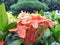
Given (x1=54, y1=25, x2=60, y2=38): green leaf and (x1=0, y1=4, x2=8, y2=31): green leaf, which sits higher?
(x1=0, y1=4, x2=8, y2=31): green leaf

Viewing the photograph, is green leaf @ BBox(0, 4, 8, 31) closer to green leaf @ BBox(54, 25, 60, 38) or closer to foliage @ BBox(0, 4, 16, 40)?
foliage @ BBox(0, 4, 16, 40)

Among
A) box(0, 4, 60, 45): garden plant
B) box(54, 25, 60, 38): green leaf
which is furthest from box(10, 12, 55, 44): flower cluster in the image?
box(54, 25, 60, 38): green leaf

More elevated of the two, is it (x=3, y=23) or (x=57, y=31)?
(x=3, y=23)

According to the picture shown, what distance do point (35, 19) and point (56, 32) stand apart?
262 millimetres

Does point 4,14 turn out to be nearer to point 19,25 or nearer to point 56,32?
point 19,25

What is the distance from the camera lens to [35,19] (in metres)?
1.70

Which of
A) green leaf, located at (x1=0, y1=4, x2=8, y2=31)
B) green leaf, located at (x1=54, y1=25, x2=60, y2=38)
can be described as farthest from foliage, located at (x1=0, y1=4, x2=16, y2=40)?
green leaf, located at (x1=54, y1=25, x2=60, y2=38)

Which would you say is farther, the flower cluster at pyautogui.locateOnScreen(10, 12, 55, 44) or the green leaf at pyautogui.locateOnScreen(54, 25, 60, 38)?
the green leaf at pyautogui.locateOnScreen(54, 25, 60, 38)

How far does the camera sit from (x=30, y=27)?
66.3 inches

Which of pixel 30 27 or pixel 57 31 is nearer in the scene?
pixel 30 27

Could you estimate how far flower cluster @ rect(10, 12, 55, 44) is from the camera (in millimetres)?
1646

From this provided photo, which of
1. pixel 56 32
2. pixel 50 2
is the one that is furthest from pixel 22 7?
pixel 56 32

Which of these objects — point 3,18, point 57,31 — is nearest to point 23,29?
point 3,18

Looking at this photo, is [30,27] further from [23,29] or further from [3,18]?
[3,18]
